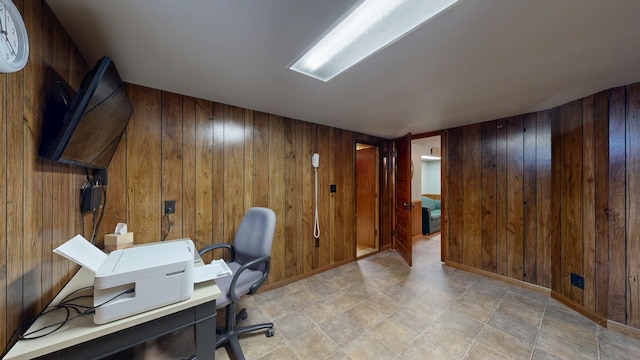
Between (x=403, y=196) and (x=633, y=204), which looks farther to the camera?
(x=403, y=196)

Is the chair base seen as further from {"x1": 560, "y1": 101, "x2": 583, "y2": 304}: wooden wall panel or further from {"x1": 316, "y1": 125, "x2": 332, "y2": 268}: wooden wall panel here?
{"x1": 560, "y1": 101, "x2": 583, "y2": 304}: wooden wall panel

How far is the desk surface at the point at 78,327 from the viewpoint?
740 millimetres

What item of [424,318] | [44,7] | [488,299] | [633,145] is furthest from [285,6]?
[488,299]

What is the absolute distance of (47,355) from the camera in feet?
2.58

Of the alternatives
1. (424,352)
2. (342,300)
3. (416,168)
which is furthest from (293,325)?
(416,168)

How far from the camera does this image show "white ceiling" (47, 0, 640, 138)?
1.02 meters

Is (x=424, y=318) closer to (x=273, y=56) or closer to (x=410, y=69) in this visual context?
(x=410, y=69)

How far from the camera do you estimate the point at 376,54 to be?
1350 millimetres

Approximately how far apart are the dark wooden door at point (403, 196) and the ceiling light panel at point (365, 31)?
7.14ft

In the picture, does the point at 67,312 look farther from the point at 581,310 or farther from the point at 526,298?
the point at 581,310

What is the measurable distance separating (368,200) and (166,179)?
311 cm

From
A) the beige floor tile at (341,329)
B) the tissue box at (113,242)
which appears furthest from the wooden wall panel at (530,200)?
the tissue box at (113,242)

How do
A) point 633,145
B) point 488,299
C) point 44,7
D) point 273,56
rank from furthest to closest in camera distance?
point 488,299
point 633,145
point 273,56
point 44,7

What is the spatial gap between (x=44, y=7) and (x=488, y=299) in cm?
398
